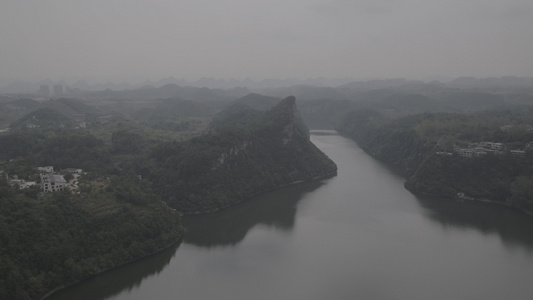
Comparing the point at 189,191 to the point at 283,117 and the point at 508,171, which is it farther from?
the point at 508,171

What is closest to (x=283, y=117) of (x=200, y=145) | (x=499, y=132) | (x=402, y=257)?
(x=200, y=145)

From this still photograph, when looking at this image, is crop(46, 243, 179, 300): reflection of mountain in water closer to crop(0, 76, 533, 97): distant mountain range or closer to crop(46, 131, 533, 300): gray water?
crop(46, 131, 533, 300): gray water

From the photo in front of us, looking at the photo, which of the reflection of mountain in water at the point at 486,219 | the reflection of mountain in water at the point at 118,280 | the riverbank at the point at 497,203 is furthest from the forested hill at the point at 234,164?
the riverbank at the point at 497,203

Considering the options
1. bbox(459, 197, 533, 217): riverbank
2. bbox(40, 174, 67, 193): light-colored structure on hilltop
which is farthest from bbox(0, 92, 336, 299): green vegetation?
bbox(459, 197, 533, 217): riverbank

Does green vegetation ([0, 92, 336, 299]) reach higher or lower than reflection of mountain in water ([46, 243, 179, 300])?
higher

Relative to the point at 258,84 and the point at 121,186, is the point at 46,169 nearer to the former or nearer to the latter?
the point at 121,186

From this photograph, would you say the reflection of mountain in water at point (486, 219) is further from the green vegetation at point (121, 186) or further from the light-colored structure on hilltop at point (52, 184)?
the light-colored structure on hilltop at point (52, 184)
